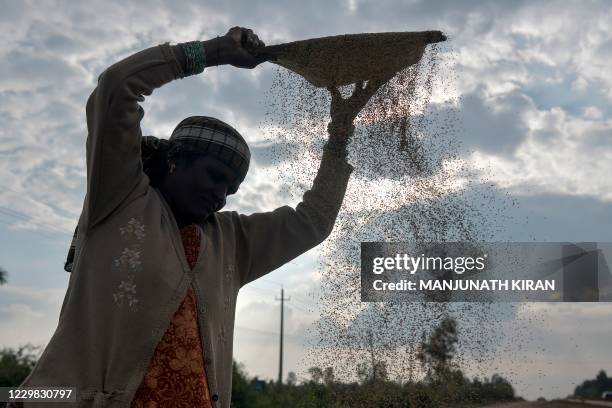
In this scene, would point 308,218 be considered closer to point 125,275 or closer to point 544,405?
point 125,275

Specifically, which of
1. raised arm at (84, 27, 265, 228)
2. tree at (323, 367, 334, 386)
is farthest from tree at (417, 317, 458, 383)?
raised arm at (84, 27, 265, 228)

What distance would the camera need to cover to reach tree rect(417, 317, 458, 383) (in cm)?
314

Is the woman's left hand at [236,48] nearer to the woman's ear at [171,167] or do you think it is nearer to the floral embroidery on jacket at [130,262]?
the woman's ear at [171,167]

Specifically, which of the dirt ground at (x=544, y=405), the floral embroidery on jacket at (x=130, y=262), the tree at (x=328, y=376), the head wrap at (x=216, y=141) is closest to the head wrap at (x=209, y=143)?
the head wrap at (x=216, y=141)

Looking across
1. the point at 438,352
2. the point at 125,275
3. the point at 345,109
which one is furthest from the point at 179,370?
the point at 438,352

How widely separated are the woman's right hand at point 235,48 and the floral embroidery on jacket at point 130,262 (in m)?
0.62

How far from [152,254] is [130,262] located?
0.07 metres

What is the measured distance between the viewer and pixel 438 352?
3170mm

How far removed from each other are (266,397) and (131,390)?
27802mm

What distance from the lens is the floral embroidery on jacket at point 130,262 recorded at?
195 centimetres

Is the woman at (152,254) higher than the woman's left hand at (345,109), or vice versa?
the woman's left hand at (345,109)

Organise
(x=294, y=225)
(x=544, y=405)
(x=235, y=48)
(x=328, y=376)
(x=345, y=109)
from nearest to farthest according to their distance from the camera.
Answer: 1. (x=235, y=48)
2. (x=294, y=225)
3. (x=345, y=109)
4. (x=328, y=376)
5. (x=544, y=405)

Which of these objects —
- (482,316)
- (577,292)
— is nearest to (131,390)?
(482,316)

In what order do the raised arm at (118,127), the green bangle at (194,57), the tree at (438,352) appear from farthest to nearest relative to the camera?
1. the tree at (438,352)
2. the green bangle at (194,57)
3. the raised arm at (118,127)
